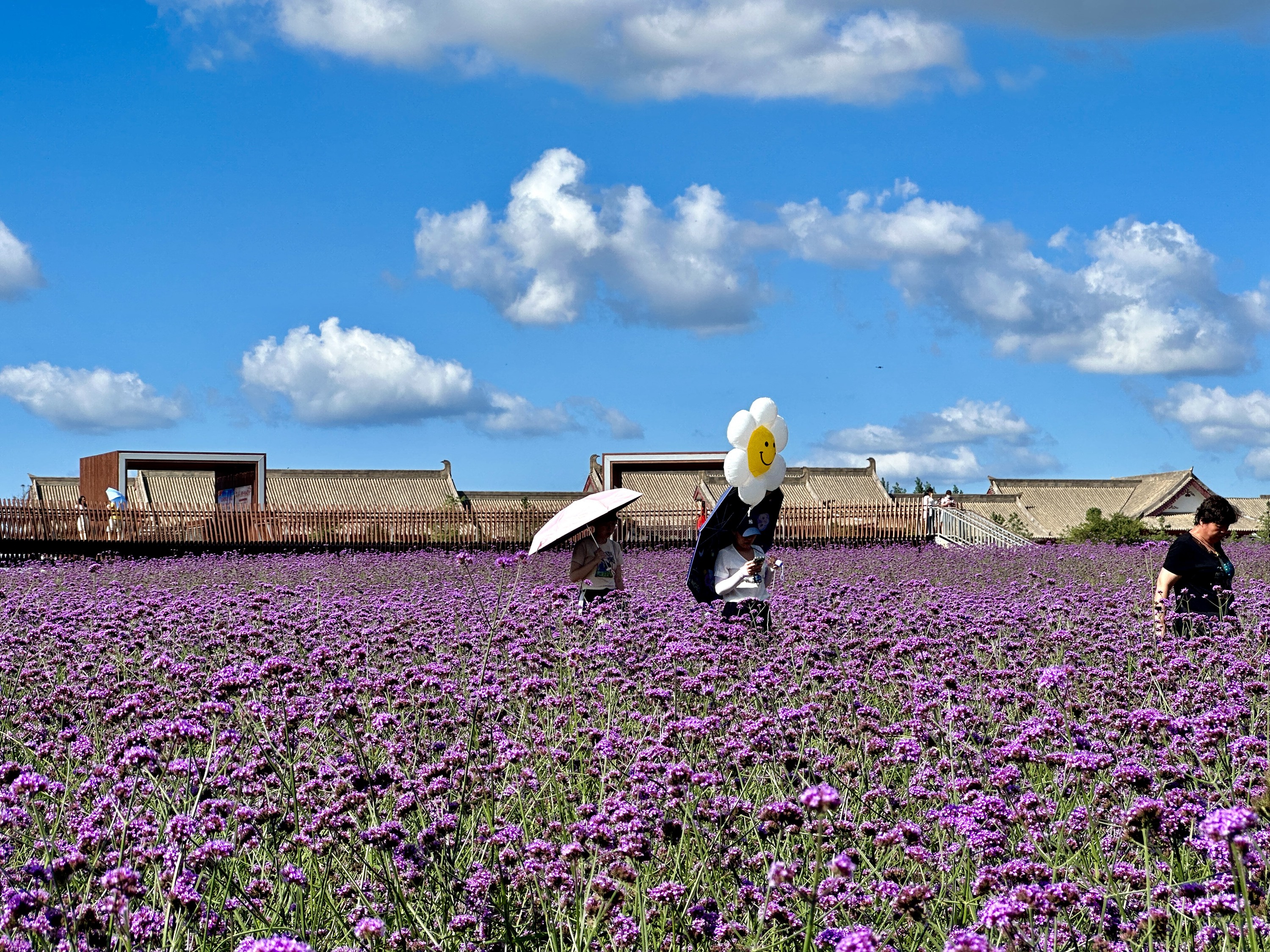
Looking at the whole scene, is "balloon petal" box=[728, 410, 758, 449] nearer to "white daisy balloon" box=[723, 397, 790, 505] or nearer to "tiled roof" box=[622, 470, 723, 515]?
"white daisy balloon" box=[723, 397, 790, 505]

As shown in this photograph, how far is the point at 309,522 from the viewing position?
96.6 ft

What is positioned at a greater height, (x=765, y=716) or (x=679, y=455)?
(x=679, y=455)

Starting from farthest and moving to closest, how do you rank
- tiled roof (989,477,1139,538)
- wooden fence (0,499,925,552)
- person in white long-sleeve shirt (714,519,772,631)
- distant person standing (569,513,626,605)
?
1. tiled roof (989,477,1139,538)
2. wooden fence (0,499,925,552)
3. distant person standing (569,513,626,605)
4. person in white long-sleeve shirt (714,519,772,631)

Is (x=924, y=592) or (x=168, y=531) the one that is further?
(x=168, y=531)

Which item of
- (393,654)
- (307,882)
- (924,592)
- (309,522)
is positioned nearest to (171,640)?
(393,654)

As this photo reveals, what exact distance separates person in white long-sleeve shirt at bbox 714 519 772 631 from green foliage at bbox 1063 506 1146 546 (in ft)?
75.5

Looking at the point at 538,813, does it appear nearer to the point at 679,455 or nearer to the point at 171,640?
the point at 171,640

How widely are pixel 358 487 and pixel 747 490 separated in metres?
59.1

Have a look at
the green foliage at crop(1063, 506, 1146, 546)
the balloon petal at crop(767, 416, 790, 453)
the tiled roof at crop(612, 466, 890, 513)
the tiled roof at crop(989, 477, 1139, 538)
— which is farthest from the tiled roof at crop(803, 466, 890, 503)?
the balloon petal at crop(767, 416, 790, 453)

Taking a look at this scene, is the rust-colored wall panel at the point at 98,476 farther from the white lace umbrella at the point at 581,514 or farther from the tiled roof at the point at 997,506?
the tiled roof at the point at 997,506

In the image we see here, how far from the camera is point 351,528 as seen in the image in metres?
29.8

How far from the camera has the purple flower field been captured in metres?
2.92

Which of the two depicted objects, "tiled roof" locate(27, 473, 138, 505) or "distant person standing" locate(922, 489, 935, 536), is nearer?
"distant person standing" locate(922, 489, 935, 536)

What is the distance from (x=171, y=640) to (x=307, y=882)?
4.32m
